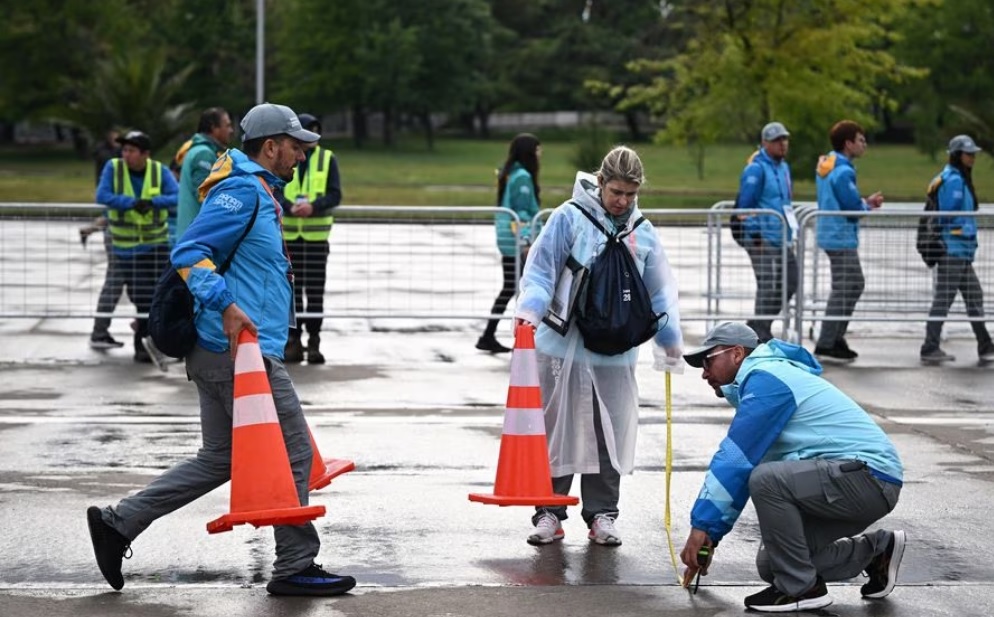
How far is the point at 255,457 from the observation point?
6105 mm

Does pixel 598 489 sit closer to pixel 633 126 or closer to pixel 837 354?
pixel 837 354

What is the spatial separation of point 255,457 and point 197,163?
579cm

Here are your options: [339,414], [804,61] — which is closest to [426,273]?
[339,414]

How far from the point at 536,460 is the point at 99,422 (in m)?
4.14

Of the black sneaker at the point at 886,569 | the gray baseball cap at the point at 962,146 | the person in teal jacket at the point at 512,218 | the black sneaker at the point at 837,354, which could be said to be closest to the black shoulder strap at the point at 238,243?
the black sneaker at the point at 886,569

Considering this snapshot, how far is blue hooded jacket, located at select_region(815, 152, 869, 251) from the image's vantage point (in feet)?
44.1

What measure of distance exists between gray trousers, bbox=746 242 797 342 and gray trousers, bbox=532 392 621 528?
6.68m

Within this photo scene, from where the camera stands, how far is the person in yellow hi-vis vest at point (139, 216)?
1278cm

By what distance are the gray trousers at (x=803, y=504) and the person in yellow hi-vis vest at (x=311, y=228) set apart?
688cm

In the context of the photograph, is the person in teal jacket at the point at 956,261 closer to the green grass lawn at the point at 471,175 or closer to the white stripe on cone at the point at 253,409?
the white stripe on cone at the point at 253,409

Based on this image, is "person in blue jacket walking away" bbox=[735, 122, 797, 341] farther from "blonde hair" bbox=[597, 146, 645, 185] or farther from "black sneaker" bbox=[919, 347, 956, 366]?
"blonde hair" bbox=[597, 146, 645, 185]

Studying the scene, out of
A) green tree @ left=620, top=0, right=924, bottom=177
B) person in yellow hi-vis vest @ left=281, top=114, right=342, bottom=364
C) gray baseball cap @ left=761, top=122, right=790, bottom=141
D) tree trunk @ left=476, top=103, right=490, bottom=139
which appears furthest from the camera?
tree trunk @ left=476, top=103, right=490, bottom=139

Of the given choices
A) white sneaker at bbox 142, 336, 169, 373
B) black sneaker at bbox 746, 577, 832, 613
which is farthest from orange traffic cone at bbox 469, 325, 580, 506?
white sneaker at bbox 142, 336, 169, 373

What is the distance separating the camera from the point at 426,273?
1570 centimetres
